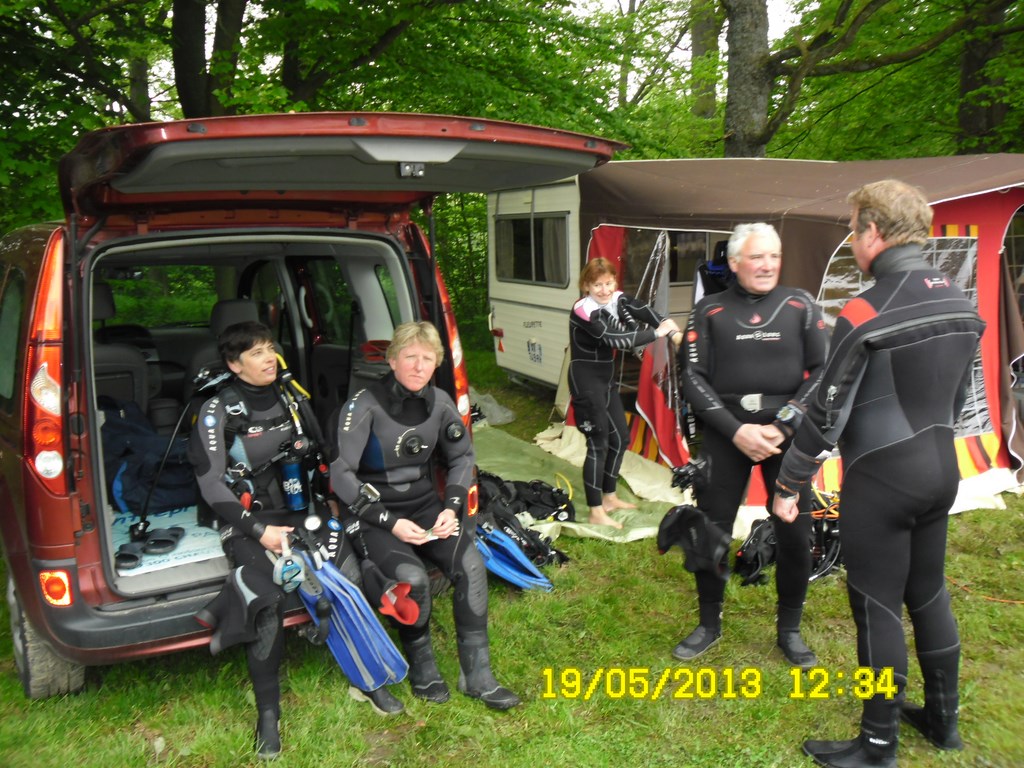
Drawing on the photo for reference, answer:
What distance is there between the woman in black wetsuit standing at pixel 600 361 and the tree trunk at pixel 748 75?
4420mm

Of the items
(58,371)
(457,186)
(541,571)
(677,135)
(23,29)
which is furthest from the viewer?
(677,135)

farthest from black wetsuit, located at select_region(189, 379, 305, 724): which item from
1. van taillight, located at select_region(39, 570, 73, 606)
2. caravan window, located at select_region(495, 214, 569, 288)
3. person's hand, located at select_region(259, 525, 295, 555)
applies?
caravan window, located at select_region(495, 214, 569, 288)

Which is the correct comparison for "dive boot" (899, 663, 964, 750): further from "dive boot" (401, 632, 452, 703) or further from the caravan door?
the caravan door

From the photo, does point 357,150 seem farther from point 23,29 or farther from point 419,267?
point 23,29

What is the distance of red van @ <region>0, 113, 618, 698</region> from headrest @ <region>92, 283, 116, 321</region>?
0.02 metres

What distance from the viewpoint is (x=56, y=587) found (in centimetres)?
283

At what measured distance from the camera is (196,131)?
2.56 m

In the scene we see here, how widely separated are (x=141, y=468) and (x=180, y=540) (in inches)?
26.5

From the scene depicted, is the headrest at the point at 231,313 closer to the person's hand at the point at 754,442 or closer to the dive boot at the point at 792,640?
the person's hand at the point at 754,442

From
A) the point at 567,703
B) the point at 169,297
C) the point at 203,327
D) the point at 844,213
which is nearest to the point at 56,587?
the point at 567,703

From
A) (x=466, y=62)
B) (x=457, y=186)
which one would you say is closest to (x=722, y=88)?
(x=466, y=62)

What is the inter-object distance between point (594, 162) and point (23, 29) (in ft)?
19.2

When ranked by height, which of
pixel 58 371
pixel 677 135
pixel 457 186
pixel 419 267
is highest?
pixel 677 135

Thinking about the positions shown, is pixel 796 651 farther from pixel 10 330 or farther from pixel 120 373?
pixel 120 373
